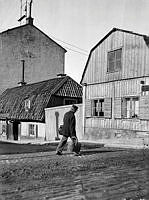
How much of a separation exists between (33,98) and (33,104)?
82cm

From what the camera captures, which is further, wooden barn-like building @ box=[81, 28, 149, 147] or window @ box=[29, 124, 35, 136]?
window @ box=[29, 124, 35, 136]

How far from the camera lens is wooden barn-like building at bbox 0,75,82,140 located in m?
25.8

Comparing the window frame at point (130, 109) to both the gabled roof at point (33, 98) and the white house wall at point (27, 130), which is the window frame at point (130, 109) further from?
the white house wall at point (27, 130)

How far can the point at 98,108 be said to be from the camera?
1944 cm

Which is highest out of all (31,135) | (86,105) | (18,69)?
(18,69)

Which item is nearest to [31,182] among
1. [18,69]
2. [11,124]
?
[11,124]

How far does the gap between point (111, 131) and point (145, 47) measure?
17.3 ft

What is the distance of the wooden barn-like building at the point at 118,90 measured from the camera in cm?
1586

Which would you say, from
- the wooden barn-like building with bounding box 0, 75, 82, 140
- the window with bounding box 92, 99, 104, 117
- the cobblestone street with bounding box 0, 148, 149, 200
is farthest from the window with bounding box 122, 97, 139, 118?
the wooden barn-like building with bounding box 0, 75, 82, 140

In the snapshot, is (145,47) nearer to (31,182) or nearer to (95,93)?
(95,93)

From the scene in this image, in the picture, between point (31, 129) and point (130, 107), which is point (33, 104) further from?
point (130, 107)

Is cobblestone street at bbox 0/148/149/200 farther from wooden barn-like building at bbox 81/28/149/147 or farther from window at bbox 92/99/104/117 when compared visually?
window at bbox 92/99/104/117

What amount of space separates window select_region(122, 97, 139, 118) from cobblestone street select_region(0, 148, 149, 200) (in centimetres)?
716

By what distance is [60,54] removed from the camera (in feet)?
128
